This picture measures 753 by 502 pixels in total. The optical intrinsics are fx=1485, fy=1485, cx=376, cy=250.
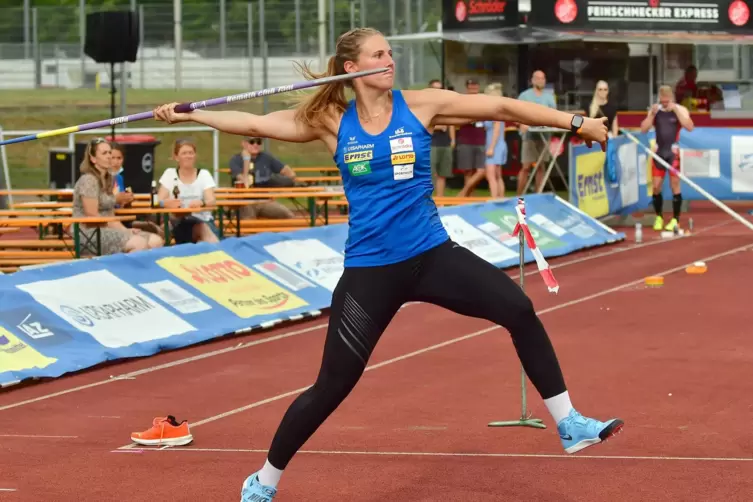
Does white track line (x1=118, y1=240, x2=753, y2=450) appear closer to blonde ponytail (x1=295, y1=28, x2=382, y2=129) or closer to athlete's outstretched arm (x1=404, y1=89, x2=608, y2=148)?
blonde ponytail (x1=295, y1=28, x2=382, y2=129)

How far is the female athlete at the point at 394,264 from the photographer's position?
6.45 meters

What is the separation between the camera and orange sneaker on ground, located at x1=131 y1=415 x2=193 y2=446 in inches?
334

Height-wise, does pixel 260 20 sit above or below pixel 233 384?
above

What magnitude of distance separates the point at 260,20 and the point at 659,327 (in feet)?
123

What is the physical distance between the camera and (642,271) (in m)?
17.4

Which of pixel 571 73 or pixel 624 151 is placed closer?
pixel 624 151

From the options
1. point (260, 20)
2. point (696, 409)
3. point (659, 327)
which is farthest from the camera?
point (260, 20)

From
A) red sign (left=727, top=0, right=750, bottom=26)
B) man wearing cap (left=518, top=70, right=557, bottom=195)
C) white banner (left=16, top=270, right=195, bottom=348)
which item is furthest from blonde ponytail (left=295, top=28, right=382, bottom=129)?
red sign (left=727, top=0, right=750, bottom=26)

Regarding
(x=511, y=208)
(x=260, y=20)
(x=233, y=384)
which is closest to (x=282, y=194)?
(x=511, y=208)

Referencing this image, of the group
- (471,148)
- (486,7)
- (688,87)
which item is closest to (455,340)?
(471,148)

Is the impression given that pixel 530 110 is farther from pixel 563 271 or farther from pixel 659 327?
pixel 563 271

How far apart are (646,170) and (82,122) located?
22060 mm

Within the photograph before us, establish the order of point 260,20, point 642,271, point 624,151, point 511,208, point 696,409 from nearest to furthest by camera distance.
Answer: point 696,409 < point 642,271 < point 511,208 < point 624,151 < point 260,20

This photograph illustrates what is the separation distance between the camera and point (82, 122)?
4209 cm
